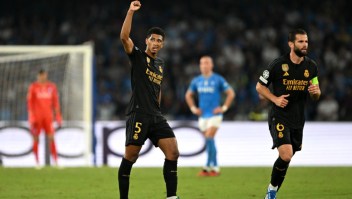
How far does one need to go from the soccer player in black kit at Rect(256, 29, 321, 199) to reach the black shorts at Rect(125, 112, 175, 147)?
1.31m

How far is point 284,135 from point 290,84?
611 mm

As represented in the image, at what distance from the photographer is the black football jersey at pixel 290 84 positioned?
349 inches

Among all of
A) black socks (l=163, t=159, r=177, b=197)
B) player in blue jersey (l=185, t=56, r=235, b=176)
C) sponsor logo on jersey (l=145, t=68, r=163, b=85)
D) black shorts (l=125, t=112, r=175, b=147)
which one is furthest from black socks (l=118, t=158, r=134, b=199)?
player in blue jersey (l=185, t=56, r=235, b=176)

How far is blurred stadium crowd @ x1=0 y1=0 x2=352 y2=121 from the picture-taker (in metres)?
21.4

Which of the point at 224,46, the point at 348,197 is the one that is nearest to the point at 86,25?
the point at 224,46

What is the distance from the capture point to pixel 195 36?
24188mm

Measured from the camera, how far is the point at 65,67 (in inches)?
679

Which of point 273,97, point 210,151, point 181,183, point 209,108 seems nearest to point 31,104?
point 209,108

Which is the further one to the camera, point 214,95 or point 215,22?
point 215,22

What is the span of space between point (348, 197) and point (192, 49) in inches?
559

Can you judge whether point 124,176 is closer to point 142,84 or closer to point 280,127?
point 142,84

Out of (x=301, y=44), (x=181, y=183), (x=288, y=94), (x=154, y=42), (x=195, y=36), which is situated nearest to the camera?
(x=154, y=42)

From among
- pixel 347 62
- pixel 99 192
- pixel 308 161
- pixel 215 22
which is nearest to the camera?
pixel 99 192

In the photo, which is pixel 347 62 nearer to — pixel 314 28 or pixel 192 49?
pixel 314 28
